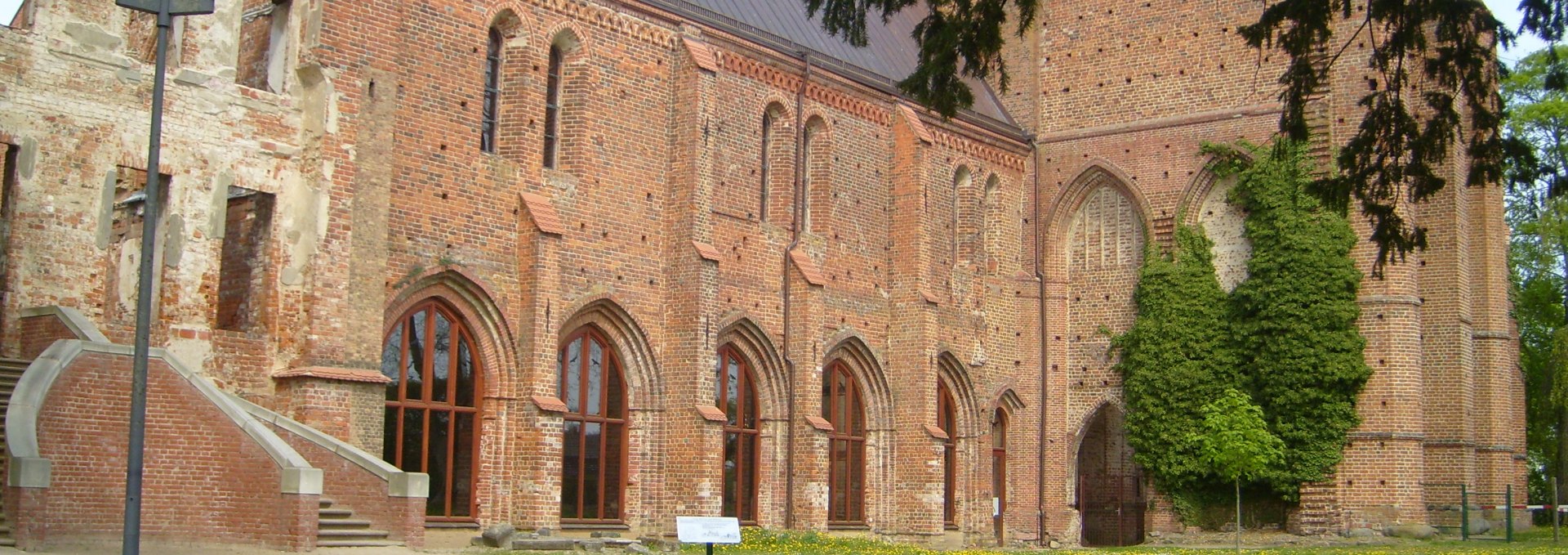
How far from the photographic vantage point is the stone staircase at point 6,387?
583 inches

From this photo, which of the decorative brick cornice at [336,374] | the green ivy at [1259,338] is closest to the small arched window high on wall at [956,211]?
the green ivy at [1259,338]

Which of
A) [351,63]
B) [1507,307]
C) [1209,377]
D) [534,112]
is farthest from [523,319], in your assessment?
[1507,307]

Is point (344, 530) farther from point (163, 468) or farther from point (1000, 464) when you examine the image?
point (1000, 464)

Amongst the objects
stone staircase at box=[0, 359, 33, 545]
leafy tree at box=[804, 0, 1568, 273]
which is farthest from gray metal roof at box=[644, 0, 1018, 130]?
stone staircase at box=[0, 359, 33, 545]

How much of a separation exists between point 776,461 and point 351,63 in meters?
10.1

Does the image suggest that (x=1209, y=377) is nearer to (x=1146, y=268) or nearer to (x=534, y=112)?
(x=1146, y=268)

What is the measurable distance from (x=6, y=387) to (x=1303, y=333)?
68.3 feet

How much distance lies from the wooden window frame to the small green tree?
10413 mm

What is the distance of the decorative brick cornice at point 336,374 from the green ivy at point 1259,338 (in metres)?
16.0

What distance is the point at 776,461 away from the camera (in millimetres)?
27156

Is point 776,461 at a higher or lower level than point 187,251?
lower

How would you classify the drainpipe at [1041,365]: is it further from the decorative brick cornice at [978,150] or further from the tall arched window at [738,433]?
the tall arched window at [738,433]

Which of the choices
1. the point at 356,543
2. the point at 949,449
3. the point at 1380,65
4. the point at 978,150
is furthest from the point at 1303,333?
the point at 356,543

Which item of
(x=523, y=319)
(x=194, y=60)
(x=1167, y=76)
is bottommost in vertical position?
(x=523, y=319)
